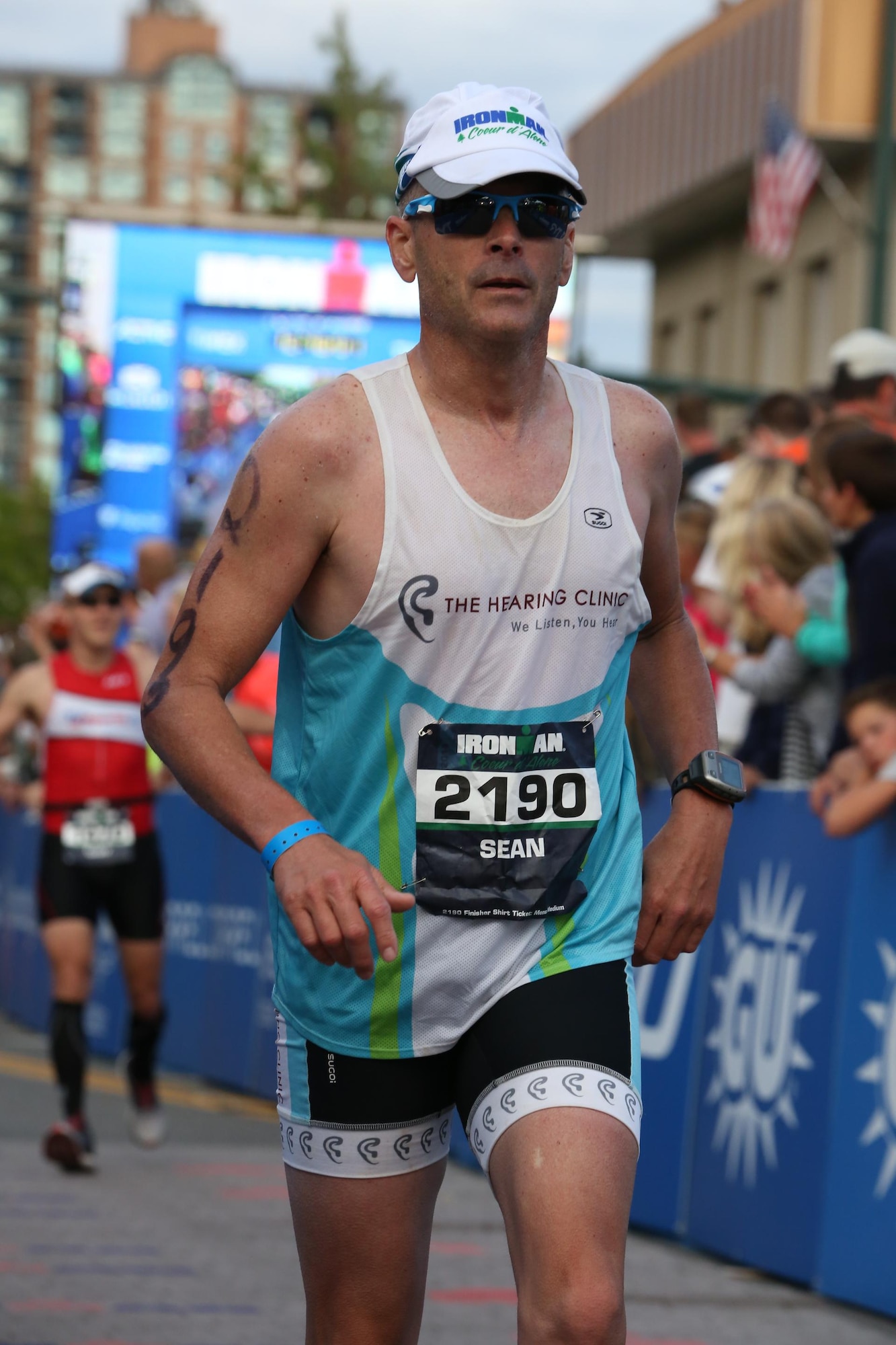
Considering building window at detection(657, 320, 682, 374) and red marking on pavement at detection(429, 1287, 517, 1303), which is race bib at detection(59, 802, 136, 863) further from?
building window at detection(657, 320, 682, 374)

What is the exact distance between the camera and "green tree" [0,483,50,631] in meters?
98.5

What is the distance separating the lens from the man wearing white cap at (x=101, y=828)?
32.0 ft

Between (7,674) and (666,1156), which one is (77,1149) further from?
(7,674)

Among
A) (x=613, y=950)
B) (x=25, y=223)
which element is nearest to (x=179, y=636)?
(x=613, y=950)

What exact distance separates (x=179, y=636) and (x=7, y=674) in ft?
53.9

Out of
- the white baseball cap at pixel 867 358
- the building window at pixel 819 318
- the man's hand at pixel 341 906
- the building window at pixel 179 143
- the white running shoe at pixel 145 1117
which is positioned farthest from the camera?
the building window at pixel 179 143

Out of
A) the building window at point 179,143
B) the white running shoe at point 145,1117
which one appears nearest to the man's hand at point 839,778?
the white running shoe at point 145,1117

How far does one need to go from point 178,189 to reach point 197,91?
6508mm

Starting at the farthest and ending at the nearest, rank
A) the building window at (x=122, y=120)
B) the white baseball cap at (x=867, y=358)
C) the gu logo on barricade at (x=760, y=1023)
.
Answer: the building window at (x=122, y=120) < the white baseball cap at (x=867, y=358) < the gu logo on barricade at (x=760, y=1023)

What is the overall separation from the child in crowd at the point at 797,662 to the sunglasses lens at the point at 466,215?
4.25 metres

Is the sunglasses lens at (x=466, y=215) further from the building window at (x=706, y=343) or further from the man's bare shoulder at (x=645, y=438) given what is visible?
the building window at (x=706, y=343)

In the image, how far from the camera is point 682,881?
373 cm

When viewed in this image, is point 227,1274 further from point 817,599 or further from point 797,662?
point 817,599

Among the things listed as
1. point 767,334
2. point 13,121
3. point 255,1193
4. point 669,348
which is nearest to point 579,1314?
point 255,1193
